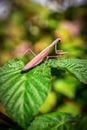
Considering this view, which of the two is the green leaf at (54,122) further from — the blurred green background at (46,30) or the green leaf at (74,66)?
the blurred green background at (46,30)

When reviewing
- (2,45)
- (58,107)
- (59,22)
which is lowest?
(58,107)

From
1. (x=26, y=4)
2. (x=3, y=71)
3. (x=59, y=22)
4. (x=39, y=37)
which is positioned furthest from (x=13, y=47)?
(x=3, y=71)

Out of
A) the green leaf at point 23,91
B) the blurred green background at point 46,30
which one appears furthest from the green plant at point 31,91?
the blurred green background at point 46,30

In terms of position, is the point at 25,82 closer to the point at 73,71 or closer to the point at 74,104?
the point at 73,71


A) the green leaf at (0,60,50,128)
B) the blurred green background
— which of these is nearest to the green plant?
the green leaf at (0,60,50,128)

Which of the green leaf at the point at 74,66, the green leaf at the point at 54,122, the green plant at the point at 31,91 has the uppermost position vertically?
the green leaf at the point at 74,66

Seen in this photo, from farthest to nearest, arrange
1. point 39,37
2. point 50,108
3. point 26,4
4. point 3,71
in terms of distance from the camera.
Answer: point 26,4 → point 39,37 → point 50,108 → point 3,71

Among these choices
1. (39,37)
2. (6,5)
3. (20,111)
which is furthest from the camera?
(6,5)

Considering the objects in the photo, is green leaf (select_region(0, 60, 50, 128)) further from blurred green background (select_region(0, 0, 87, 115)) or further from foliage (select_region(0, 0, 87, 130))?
blurred green background (select_region(0, 0, 87, 115))
